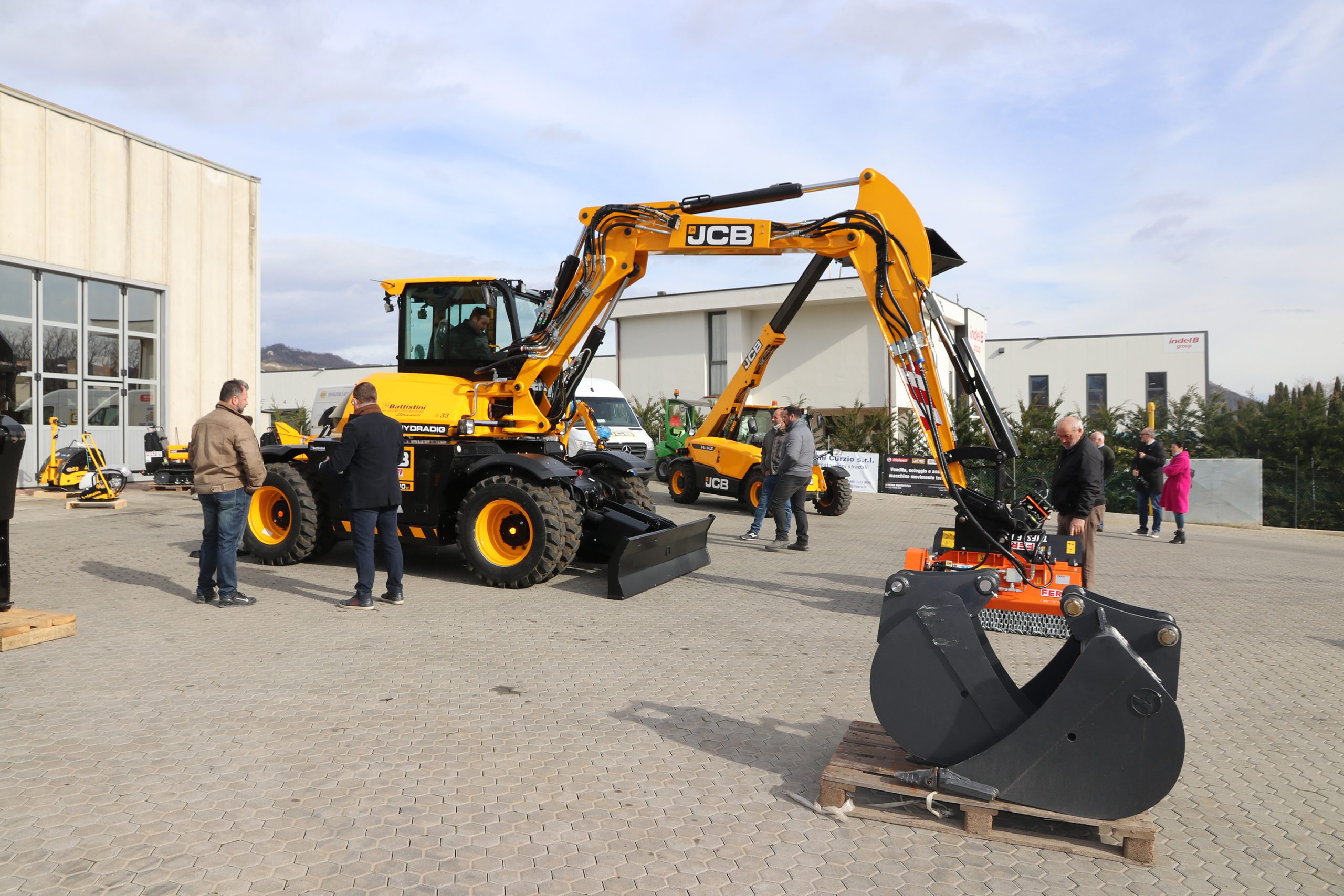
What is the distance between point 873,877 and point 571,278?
23.4ft

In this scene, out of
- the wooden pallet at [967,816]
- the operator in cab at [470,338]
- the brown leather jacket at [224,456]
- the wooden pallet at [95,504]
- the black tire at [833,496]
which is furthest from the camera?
the black tire at [833,496]

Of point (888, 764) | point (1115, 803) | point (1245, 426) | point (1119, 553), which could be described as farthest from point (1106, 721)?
point (1245, 426)

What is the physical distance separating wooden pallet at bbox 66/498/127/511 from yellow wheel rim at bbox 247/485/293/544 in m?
6.61

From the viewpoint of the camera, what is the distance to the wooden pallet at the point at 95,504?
14.3 m

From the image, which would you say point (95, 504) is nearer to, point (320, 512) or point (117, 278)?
point (117, 278)

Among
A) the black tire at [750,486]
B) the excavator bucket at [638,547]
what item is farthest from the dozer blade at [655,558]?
the black tire at [750,486]

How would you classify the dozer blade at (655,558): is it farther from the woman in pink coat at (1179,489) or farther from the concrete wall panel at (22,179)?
the concrete wall panel at (22,179)

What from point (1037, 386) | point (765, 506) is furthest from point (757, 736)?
point (1037, 386)

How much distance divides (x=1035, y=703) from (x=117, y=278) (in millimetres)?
18929

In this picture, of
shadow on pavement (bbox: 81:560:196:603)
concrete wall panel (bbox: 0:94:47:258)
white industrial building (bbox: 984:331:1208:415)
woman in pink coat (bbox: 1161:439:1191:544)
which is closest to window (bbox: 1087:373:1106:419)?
white industrial building (bbox: 984:331:1208:415)

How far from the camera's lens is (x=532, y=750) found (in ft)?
14.4

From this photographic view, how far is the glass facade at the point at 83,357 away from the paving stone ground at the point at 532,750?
32.4ft

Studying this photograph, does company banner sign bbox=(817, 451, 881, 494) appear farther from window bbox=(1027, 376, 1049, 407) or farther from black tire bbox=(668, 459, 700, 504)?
window bbox=(1027, 376, 1049, 407)

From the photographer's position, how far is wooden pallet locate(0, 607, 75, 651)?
19.4ft
